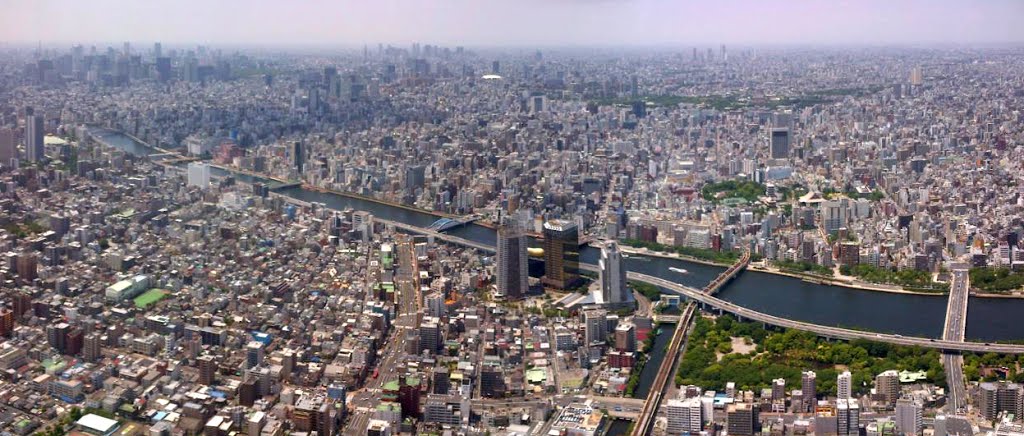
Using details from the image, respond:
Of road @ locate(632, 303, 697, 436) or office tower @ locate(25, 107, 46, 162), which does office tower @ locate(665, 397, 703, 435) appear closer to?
road @ locate(632, 303, 697, 436)

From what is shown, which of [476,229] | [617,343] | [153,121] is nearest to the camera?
[617,343]

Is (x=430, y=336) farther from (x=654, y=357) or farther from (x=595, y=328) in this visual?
(x=654, y=357)

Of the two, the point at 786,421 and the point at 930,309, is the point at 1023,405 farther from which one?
the point at 930,309

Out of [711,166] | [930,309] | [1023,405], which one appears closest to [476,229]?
[711,166]

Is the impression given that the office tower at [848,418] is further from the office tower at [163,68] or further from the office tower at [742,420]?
the office tower at [163,68]

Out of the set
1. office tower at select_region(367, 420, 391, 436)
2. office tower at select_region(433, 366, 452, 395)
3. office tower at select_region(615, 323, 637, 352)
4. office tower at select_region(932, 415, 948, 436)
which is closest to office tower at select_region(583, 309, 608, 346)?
office tower at select_region(615, 323, 637, 352)
